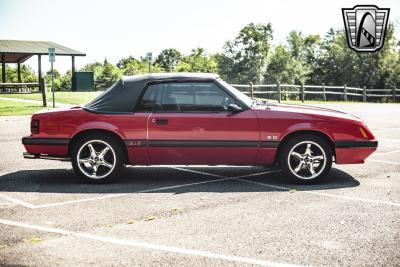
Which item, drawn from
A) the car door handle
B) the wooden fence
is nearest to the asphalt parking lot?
the car door handle

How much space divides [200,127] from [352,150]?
2084mm

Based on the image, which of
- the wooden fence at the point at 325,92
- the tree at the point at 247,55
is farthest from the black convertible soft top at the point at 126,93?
the tree at the point at 247,55

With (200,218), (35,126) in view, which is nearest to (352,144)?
(200,218)

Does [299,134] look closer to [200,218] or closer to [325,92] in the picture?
[200,218]

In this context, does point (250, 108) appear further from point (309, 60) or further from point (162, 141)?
point (309, 60)

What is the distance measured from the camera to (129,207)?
5566 mm

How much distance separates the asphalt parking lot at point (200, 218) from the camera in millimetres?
4031

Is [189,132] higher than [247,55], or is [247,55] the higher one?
[247,55]

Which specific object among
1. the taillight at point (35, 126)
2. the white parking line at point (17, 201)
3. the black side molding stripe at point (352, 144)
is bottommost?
the white parking line at point (17, 201)

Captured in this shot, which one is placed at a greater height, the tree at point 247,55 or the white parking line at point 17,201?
the tree at point 247,55

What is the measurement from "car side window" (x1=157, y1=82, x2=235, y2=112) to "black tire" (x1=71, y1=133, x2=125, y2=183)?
83cm

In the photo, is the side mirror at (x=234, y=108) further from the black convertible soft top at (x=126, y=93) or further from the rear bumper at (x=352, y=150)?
the rear bumper at (x=352, y=150)

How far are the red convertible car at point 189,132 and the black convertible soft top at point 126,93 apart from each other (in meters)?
0.01

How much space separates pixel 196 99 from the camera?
6707 mm
